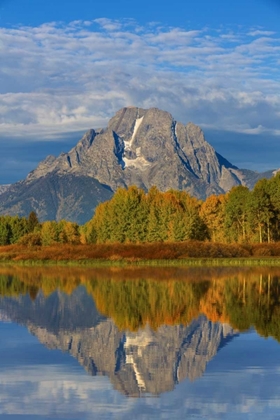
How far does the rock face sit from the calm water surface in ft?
0.09

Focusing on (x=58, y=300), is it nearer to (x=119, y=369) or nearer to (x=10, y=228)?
(x=119, y=369)

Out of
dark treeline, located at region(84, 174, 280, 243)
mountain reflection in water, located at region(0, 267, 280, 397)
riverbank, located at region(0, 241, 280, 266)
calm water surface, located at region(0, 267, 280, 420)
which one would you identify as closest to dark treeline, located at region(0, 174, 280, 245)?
dark treeline, located at region(84, 174, 280, 243)

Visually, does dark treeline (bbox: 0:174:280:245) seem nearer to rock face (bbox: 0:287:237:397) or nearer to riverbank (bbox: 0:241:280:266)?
riverbank (bbox: 0:241:280:266)

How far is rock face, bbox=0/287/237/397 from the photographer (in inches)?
617

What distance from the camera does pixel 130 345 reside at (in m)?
19.8

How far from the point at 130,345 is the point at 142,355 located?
5.23 ft

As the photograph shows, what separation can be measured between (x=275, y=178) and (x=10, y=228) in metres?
65.1

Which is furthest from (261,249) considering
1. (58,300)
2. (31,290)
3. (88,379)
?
(88,379)

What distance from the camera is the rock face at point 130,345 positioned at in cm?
1568

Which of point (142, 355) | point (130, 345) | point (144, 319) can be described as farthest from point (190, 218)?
point (142, 355)

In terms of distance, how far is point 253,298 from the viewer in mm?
31453

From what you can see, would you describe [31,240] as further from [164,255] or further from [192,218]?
[164,255]

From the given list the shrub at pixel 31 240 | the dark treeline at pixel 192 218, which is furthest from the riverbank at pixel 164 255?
the shrub at pixel 31 240

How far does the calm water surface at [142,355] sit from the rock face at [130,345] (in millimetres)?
26
